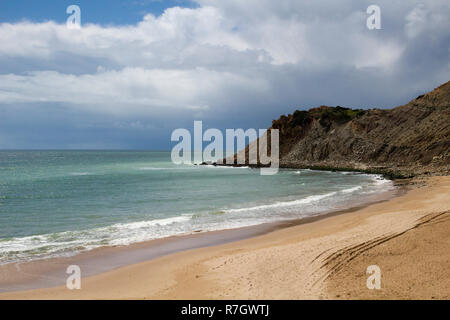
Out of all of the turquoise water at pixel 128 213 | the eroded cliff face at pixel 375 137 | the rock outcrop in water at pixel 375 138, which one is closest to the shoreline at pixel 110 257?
the turquoise water at pixel 128 213

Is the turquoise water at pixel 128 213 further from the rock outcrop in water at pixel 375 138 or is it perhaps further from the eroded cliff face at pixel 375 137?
the eroded cliff face at pixel 375 137

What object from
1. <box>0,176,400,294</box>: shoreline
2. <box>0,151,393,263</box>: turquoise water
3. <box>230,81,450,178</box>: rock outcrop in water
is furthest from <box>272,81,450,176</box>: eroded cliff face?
<box>0,176,400,294</box>: shoreline

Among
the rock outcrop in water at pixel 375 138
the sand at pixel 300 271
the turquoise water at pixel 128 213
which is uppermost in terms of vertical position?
the rock outcrop in water at pixel 375 138

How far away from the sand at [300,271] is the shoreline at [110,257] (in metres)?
0.61

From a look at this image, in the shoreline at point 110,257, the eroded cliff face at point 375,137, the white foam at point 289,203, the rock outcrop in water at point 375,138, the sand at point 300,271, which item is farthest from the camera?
the eroded cliff face at point 375,137

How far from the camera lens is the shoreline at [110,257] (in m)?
9.90

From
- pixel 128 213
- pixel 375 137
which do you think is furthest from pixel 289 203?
pixel 375 137

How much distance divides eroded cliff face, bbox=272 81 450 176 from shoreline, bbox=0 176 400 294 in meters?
34.2

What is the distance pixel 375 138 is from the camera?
5884 cm

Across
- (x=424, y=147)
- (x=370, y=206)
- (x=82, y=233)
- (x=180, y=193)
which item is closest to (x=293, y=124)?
(x=424, y=147)

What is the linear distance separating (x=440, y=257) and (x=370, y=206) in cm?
1300

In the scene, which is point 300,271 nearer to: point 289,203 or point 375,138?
point 289,203
